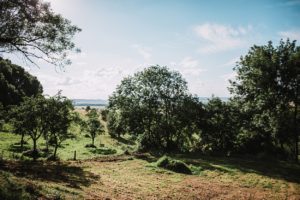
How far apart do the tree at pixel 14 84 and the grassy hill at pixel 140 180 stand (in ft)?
168

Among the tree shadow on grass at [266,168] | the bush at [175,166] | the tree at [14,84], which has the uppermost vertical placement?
the tree at [14,84]

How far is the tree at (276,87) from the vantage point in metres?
40.7

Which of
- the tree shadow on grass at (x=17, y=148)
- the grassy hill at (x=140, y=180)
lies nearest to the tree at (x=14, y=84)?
the tree shadow on grass at (x=17, y=148)

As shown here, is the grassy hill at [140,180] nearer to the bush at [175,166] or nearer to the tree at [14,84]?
the bush at [175,166]

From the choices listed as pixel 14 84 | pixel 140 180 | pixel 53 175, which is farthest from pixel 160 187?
pixel 14 84

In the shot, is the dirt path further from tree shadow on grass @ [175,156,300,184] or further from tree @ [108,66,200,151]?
tree @ [108,66,200,151]

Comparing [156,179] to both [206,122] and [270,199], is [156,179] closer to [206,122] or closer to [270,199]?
[270,199]

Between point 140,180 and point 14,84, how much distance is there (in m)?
83.5

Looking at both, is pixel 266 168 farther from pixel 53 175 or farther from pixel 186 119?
pixel 53 175

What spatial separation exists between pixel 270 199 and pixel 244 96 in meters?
25.9

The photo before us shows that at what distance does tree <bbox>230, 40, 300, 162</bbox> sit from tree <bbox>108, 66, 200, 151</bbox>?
15537 millimetres

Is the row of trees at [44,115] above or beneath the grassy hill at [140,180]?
above

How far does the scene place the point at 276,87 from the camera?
1674 inches

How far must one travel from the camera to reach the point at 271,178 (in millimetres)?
33656
